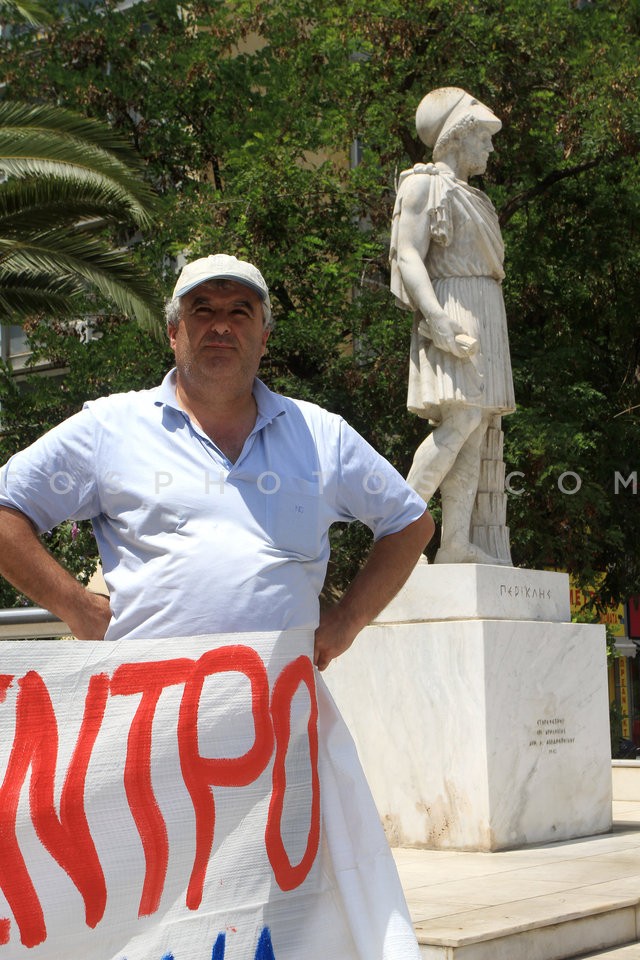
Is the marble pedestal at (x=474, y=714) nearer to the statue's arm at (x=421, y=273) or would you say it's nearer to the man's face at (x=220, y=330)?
the statue's arm at (x=421, y=273)

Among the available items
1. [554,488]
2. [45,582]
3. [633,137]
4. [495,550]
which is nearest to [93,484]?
[45,582]

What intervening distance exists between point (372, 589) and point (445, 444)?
18.4 feet

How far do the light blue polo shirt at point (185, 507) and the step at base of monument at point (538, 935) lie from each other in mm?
2047

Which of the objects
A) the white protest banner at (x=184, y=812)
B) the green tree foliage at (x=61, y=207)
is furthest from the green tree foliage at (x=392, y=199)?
the white protest banner at (x=184, y=812)

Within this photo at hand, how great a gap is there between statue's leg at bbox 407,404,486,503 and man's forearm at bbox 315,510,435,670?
5.46 metres

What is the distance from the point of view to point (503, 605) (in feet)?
26.7

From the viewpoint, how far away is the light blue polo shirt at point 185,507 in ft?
9.21

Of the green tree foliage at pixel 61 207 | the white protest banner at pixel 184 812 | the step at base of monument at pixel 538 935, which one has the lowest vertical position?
the step at base of monument at pixel 538 935

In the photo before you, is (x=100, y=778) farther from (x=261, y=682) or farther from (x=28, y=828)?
(x=261, y=682)

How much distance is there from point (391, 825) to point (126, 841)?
5398 millimetres

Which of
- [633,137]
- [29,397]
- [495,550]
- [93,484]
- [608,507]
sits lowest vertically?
[93,484]

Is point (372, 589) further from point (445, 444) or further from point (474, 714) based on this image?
point (445, 444)

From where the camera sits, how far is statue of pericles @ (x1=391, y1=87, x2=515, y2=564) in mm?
8516

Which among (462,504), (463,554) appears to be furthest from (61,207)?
(463,554)
